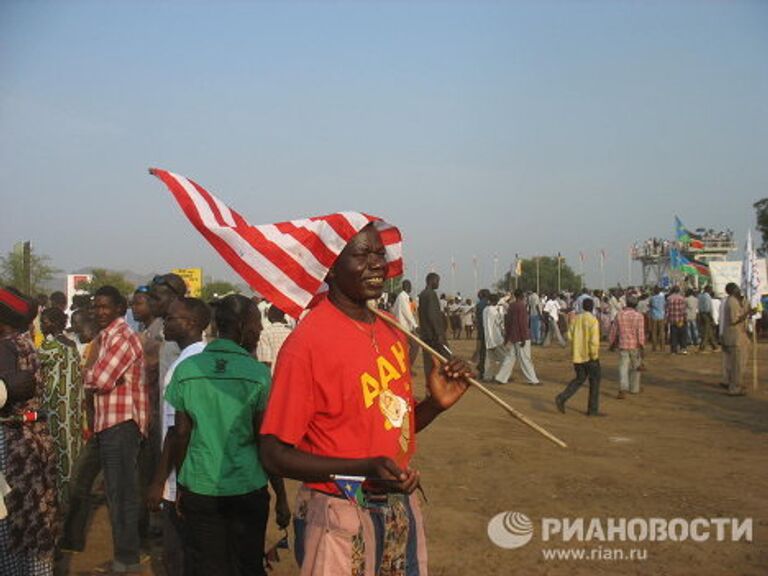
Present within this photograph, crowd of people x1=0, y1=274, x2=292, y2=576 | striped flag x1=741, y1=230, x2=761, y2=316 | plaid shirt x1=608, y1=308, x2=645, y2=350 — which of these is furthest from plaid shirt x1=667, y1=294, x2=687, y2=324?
crowd of people x1=0, y1=274, x2=292, y2=576

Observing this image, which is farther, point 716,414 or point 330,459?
point 716,414

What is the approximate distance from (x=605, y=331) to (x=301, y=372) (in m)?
25.5

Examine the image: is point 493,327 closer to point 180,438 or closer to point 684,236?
point 180,438

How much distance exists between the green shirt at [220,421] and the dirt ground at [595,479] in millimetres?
2159

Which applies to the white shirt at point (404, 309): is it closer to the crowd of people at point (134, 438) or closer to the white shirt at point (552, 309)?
the crowd of people at point (134, 438)

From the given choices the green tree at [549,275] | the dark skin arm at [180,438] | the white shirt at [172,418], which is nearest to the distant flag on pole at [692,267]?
the white shirt at [172,418]

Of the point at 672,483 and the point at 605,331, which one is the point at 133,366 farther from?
the point at 605,331

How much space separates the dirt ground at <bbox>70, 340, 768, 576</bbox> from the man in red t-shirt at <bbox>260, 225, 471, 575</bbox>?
3.12 m

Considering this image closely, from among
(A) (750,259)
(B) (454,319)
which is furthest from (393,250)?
(B) (454,319)

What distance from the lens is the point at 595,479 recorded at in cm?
794

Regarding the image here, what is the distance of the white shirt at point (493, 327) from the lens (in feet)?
53.1

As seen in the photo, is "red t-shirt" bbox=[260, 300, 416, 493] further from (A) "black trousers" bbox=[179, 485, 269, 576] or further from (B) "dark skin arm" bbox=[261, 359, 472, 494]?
(A) "black trousers" bbox=[179, 485, 269, 576]

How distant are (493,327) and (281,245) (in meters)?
13.6

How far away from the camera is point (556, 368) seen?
66.2 feet
